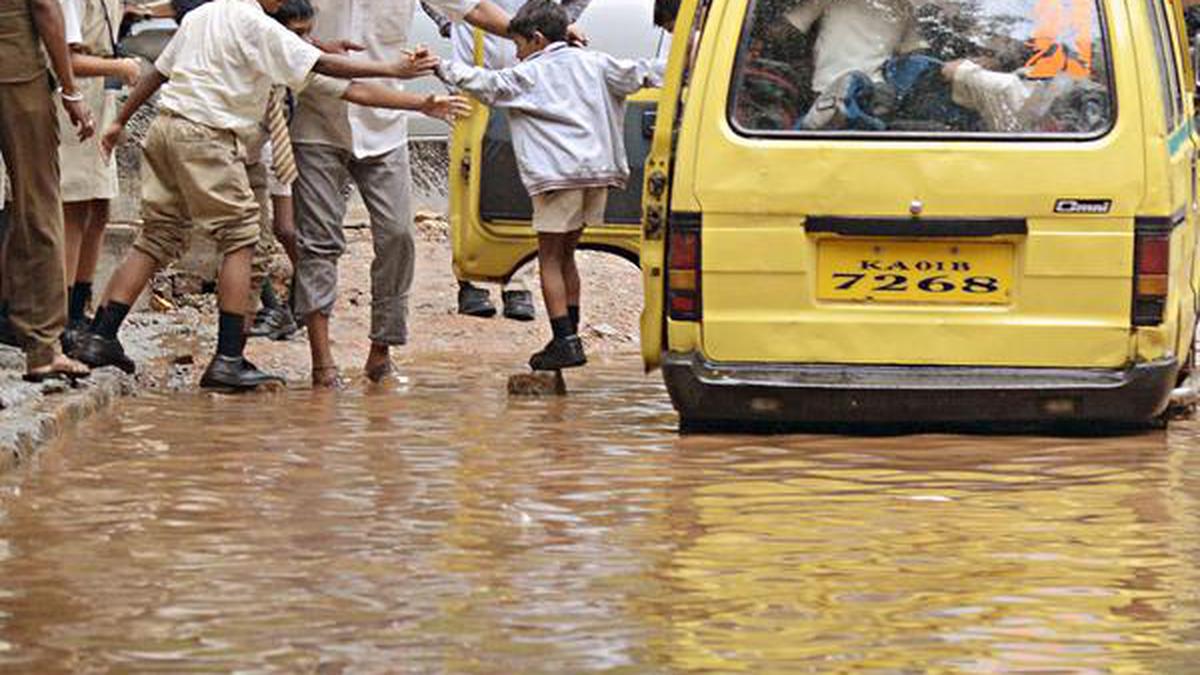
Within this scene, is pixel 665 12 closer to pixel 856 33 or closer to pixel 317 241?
pixel 317 241

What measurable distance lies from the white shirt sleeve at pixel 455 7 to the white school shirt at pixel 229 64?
1212 mm

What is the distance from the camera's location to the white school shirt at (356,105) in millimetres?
11883

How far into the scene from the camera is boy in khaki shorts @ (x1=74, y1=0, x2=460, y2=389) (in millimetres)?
11266

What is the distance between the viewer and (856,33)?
990cm

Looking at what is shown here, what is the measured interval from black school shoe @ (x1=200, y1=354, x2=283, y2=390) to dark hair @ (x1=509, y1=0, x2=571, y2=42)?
1721 mm

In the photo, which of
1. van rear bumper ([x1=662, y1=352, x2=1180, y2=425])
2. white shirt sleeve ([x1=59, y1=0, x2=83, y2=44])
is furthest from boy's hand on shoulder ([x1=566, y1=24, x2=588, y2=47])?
van rear bumper ([x1=662, y1=352, x2=1180, y2=425])

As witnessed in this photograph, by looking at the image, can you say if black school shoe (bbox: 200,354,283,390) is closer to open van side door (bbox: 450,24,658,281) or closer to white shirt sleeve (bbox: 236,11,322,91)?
white shirt sleeve (bbox: 236,11,322,91)

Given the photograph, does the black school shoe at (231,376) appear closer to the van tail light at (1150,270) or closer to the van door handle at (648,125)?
the van door handle at (648,125)

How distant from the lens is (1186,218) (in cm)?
996

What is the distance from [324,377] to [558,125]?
1.38m

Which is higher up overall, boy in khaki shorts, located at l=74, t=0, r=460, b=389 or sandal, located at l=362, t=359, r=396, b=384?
boy in khaki shorts, located at l=74, t=0, r=460, b=389

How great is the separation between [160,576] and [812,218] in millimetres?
3398

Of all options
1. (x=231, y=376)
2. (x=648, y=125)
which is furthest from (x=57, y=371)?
(x=648, y=125)

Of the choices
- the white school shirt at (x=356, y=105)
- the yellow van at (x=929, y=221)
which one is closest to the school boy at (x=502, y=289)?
the white school shirt at (x=356, y=105)
